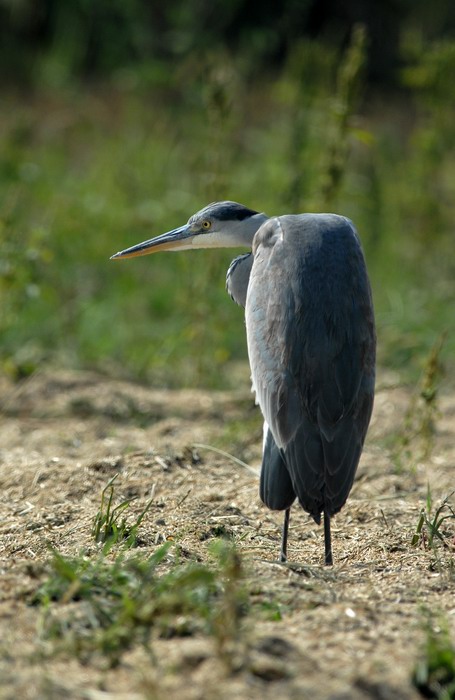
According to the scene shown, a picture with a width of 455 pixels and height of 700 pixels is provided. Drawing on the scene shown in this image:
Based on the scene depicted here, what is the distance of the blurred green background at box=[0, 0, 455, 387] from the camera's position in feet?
22.2

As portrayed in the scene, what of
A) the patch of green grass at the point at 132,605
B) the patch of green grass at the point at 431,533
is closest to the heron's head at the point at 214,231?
the patch of green grass at the point at 431,533

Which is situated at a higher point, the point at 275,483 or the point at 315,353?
the point at 315,353

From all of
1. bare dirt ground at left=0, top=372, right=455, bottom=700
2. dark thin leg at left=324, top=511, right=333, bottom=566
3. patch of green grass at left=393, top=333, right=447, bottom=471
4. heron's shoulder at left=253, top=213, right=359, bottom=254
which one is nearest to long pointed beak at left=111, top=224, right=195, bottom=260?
heron's shoulder at left=253, top=213, right=359, bottom=254

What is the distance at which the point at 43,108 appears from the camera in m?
12.6

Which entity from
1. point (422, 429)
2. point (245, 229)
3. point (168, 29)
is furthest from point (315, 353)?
point (168, 29)

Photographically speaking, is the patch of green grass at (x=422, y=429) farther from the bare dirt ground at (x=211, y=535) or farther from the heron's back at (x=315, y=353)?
the heron's back at (x=315, y=353)

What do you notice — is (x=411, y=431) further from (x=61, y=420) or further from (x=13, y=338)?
(x=13, y=338)

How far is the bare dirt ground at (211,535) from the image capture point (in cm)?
270

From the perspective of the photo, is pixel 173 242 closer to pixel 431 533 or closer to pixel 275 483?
pixel 275 483

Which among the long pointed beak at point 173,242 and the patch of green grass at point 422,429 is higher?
the long pointed beak at point 173,242

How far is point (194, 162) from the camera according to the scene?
29.2ft

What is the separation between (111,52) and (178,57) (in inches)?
37.6

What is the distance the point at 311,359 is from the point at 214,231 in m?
1.34

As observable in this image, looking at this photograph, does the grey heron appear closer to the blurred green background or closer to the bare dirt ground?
the bare dirt ground
